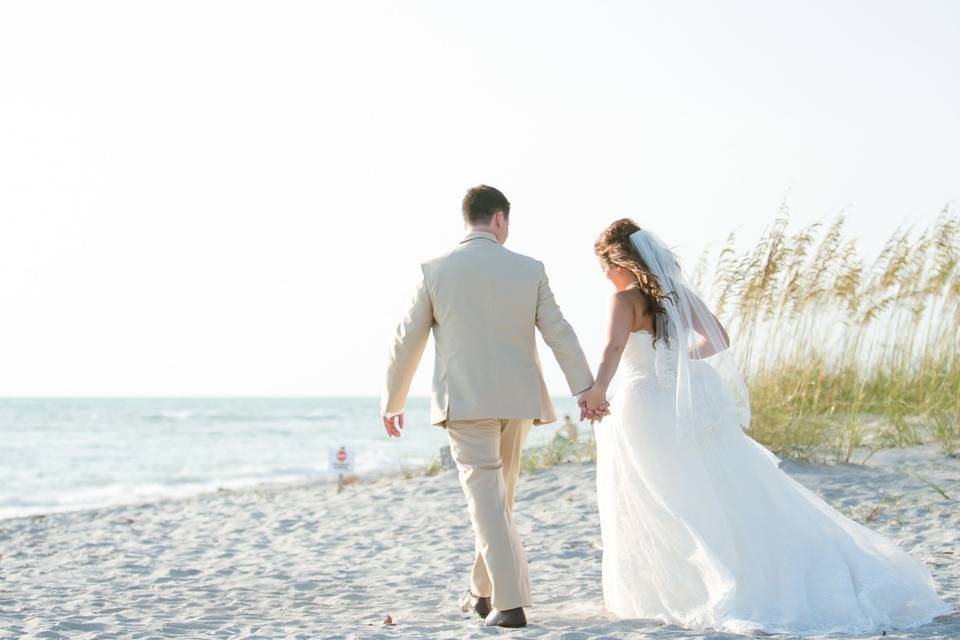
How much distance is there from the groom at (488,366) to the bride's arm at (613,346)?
0.06m

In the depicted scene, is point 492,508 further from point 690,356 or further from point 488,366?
point 690,356

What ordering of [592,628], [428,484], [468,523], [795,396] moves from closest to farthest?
[592,628]
[468,523]
[795,396]
[428,484]

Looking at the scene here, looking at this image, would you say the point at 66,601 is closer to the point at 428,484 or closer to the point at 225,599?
the point at 225,599

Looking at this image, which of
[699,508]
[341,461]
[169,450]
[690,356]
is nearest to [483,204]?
[690,356]

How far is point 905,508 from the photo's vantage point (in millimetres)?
7562

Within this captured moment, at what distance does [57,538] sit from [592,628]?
5.68 meters

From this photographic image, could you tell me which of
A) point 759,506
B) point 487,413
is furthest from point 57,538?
point 759,506

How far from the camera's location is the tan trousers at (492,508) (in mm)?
4746

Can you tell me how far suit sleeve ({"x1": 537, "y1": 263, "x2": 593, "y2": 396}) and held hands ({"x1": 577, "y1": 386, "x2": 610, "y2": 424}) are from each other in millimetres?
31

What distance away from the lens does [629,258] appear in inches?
197

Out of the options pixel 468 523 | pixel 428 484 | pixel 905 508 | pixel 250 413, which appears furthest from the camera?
pixel 250 413

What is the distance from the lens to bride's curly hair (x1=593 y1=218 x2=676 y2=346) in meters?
4.91

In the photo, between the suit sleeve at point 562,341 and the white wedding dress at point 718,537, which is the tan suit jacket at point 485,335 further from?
the white wedding dress at point 718,537

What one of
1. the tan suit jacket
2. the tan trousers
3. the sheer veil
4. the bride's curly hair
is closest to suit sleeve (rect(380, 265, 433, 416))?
the tan suit jacket
